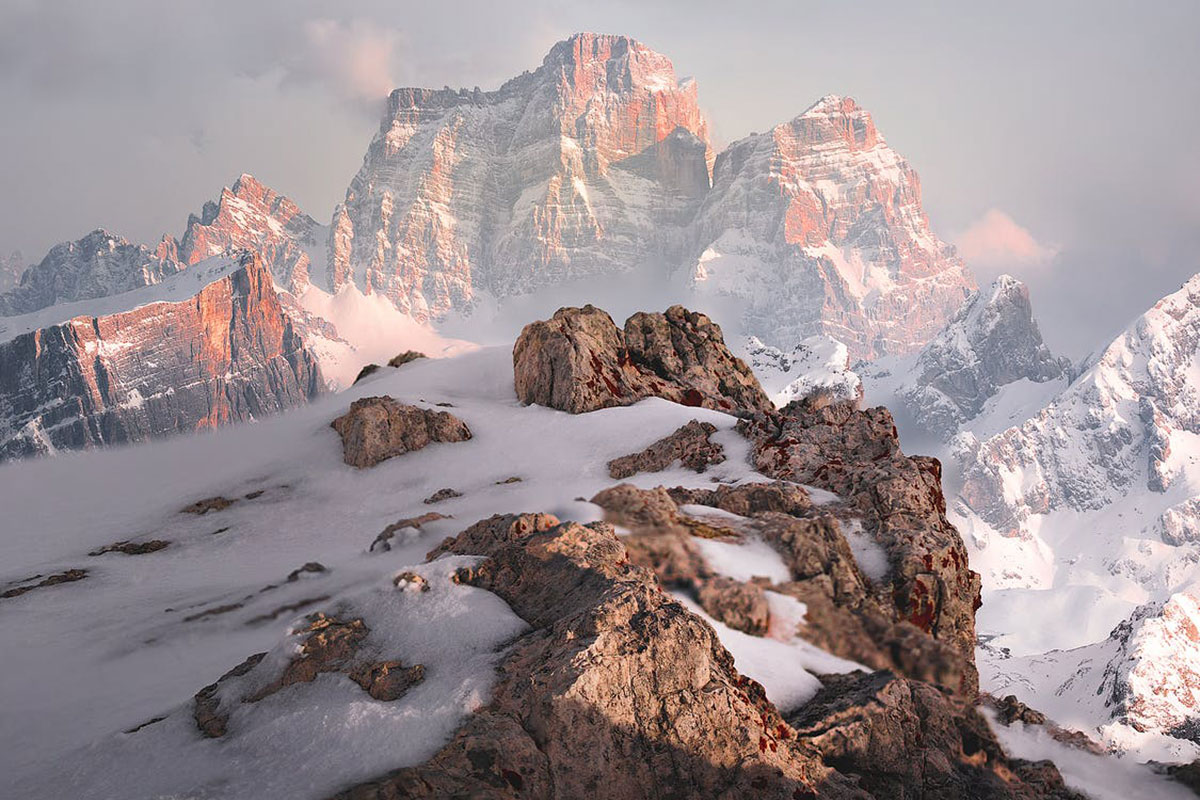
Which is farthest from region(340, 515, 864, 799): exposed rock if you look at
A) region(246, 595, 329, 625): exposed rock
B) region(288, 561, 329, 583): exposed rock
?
region(288, 561, 329, 583): exposed rock

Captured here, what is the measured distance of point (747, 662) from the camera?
28.6ft

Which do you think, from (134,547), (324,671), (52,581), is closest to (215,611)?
(52,581)

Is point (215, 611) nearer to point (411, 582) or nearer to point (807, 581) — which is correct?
point (411, 582)

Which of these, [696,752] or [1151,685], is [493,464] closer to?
[696,752]

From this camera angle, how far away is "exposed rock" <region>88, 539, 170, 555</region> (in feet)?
70.5

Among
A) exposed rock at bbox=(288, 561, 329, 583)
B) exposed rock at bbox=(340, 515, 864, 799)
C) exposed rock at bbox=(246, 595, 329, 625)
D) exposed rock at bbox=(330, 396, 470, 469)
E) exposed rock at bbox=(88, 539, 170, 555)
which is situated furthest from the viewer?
exposed rock at bbox=(330, 396, 470, 469)

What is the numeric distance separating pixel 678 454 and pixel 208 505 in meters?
15.0

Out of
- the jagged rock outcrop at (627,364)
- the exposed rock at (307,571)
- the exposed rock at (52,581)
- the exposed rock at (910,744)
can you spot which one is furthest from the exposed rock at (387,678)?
→ the jagged rock outcrop at (627,364)

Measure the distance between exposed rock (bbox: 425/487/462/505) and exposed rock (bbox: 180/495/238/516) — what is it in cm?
680

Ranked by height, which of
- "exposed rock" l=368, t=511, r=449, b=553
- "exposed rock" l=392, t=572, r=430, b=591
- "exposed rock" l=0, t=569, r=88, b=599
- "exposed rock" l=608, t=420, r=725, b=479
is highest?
"exposed rock" l=392, t=572, r=430, b=591

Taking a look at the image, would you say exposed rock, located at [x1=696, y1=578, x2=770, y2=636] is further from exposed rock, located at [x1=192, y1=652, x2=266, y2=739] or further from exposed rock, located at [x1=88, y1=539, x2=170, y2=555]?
exposed rock, located at [x1=88, y1=539, x2=170, y2=555]

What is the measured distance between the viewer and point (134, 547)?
21.8m

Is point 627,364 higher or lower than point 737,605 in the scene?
higher

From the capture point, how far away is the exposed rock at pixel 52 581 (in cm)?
1805
